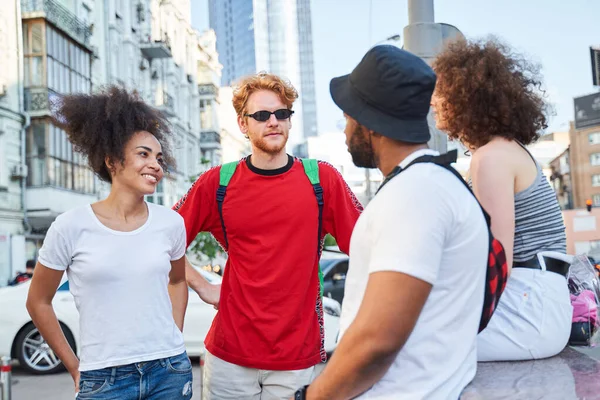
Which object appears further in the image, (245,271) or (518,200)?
(245,271)

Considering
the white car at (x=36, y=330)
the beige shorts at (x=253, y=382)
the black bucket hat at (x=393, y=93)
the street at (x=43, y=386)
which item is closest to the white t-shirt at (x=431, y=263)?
the black bucket hat at (x=393, y=93)

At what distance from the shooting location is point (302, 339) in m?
3.35

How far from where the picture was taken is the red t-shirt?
10.9 feet

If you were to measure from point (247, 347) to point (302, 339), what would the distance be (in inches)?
10.6

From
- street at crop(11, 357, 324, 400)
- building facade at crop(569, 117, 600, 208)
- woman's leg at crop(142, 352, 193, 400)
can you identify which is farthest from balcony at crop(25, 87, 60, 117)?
building facade at crop(569, 117, 600, 208)

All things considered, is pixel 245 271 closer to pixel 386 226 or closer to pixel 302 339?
pixel 302 339

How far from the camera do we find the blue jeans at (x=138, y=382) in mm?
→ 2908

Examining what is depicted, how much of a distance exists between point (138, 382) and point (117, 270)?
493mm

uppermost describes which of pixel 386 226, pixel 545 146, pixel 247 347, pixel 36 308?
pixel 545 146

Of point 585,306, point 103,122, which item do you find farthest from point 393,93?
point 103,122

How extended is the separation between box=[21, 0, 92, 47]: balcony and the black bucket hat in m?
25.8

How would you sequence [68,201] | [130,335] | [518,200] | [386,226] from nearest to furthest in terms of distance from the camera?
Answer: [386,226] → [518,200] → [130,335] → [68,201]

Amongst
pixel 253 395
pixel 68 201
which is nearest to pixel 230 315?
pixel 253 395

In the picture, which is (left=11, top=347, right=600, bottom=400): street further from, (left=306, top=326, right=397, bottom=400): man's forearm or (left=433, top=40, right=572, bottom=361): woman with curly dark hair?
(left=306, top=326, right=397, bottom=400): man's forearm
